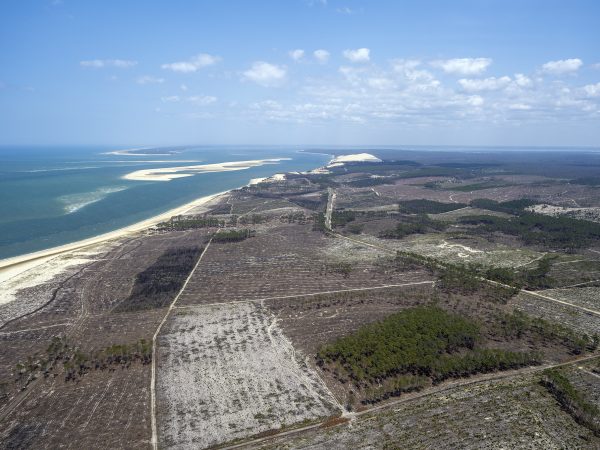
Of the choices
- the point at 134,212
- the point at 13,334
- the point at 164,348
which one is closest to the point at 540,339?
the point at 164,348

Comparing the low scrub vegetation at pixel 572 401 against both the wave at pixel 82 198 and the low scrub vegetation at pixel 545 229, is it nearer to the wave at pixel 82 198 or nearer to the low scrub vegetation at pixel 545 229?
the low scrub vegetation at pixel 545 229

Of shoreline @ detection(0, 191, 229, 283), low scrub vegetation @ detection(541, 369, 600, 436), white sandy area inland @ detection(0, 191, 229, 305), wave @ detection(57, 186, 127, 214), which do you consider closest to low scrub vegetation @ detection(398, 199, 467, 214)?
shoreline @ detection(0, 191, 229, 283)

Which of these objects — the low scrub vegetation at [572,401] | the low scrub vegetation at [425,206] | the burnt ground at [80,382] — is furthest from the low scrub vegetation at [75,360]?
the low scrub vegetation at [425,206]

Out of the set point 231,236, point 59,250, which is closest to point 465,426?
point 231,236

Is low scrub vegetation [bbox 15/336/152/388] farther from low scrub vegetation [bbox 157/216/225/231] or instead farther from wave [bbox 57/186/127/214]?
wave [bbox 57/186/127/214]

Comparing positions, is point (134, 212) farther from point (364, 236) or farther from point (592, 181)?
point (592, 181)
